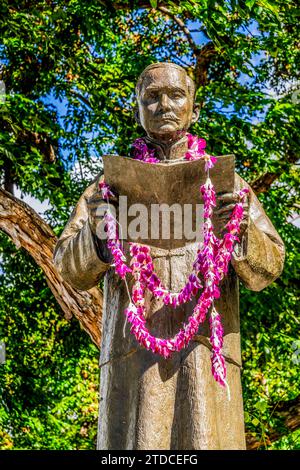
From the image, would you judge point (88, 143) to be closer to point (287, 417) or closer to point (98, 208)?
point (287, 417)

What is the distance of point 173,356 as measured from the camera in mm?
3852

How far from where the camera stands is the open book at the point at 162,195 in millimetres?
3838

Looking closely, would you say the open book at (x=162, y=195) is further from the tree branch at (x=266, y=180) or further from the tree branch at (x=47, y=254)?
the tree branch at (x=266, y=180)

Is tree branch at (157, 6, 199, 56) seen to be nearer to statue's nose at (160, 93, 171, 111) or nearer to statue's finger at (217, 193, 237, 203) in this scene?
statue's nose at (160, 93, 171, 111)

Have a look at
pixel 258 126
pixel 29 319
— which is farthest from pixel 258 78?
pixel 29 319

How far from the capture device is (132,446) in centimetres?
372

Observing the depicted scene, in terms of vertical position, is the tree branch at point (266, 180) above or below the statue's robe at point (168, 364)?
above

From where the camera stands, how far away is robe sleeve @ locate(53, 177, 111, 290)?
4.00 metres

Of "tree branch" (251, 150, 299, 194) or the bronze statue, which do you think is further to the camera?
"tree branch" (251, 150, 299, 194)

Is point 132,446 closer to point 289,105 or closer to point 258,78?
point 289,105

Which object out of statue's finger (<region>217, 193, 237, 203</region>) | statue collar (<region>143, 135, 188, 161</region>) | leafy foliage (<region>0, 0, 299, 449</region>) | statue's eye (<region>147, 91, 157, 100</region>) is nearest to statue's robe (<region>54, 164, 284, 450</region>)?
statue's finger (<region>217, 193, 237, 203</region>)

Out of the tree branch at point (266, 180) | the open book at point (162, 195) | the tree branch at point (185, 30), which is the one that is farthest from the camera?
the tree branch at point (185, 30)

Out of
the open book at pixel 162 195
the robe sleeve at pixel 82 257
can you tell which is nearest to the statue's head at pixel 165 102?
the open book at pixel 162 195

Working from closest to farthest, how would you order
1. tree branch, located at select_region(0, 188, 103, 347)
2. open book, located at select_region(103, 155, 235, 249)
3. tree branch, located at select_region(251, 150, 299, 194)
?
open book, located at select_region(103, 155, 235, 249)
tree branch, located at select_region(0, 188, 103, 347)
tree branch, located at select_region(251, 150, 299, 194)
